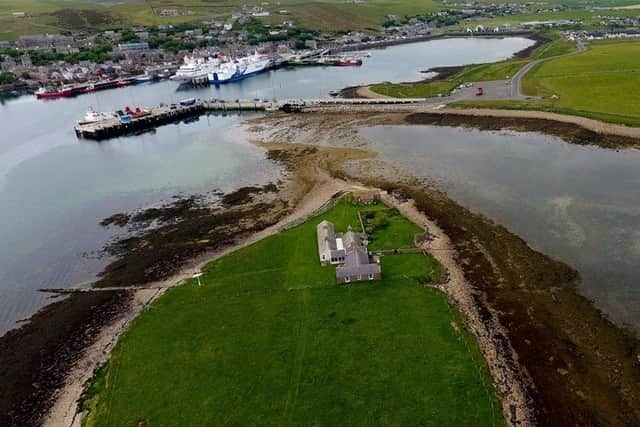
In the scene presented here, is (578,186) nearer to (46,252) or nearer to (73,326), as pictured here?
(73,326)

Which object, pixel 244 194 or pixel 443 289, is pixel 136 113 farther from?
pixel 443 289

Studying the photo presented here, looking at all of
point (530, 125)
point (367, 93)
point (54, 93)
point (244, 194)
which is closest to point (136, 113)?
point (244, 194)

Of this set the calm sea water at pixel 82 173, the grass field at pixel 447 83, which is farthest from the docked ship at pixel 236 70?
the grass field at pixel 447 83

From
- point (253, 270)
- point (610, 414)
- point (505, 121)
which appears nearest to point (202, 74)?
point (505, 121)

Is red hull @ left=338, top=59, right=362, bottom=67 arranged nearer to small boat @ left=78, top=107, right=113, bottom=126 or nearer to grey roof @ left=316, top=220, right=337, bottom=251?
small boat @ left=78, top=107, right=113, bottom=126

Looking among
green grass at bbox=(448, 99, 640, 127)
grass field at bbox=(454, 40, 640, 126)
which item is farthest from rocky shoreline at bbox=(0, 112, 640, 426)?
grass field at bbox=(454, 40, 640, 126)
